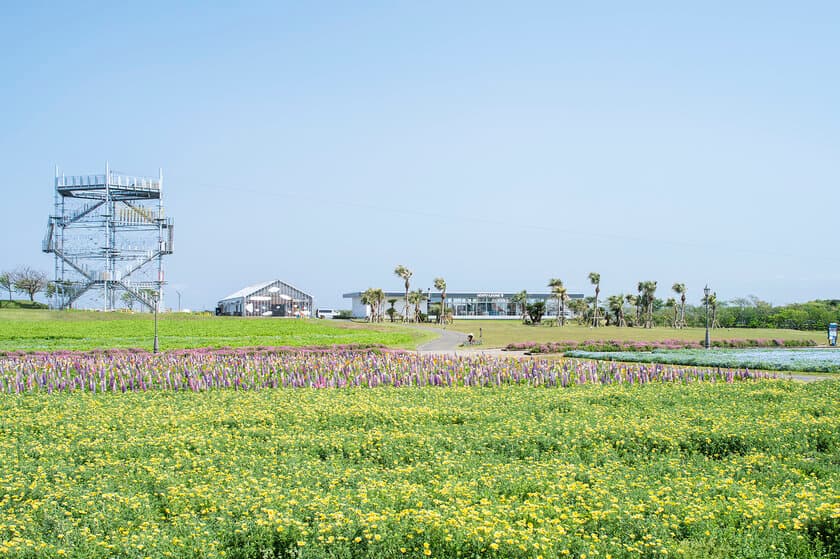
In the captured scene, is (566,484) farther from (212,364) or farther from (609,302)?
(609,302)

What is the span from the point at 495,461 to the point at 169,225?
7318 cm

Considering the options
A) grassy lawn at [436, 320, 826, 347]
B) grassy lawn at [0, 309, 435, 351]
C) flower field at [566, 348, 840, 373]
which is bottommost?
grassy lawn at [436, 320, 826, 347]

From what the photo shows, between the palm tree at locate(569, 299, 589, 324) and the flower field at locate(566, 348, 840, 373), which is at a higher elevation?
the palm tree at locate(569, 299, 589, 324)

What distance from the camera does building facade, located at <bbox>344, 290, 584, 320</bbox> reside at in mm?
112688

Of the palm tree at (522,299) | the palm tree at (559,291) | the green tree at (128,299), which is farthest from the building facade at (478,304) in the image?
the green tree at (128,299)

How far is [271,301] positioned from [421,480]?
82857 mm

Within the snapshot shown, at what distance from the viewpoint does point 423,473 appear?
347 inches

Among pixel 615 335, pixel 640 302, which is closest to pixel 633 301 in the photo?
pixel 640 302

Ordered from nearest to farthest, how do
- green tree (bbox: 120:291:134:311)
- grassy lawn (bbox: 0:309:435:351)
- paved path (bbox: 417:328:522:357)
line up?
paved path (bbox: 417:328:522:357), grassy lawn (bbox: 0:309:435:351), green tree (bbox: 120:291:134:311)

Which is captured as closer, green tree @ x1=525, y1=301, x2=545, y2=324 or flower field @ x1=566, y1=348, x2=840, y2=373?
flower field @ x1=566, y1=348, x2=840, y2=373

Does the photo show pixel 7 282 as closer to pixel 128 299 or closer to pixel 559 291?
pixel 128 299

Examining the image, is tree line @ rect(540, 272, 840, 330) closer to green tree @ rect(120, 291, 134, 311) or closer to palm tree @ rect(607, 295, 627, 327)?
palm tree @ rect(607, 295, 627, 327)

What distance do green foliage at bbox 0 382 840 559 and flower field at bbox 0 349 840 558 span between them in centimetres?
3

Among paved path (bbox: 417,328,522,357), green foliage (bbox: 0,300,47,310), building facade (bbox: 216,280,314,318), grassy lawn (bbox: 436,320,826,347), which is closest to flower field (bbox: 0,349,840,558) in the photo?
paved path (bbox: 417,328,522,357)
